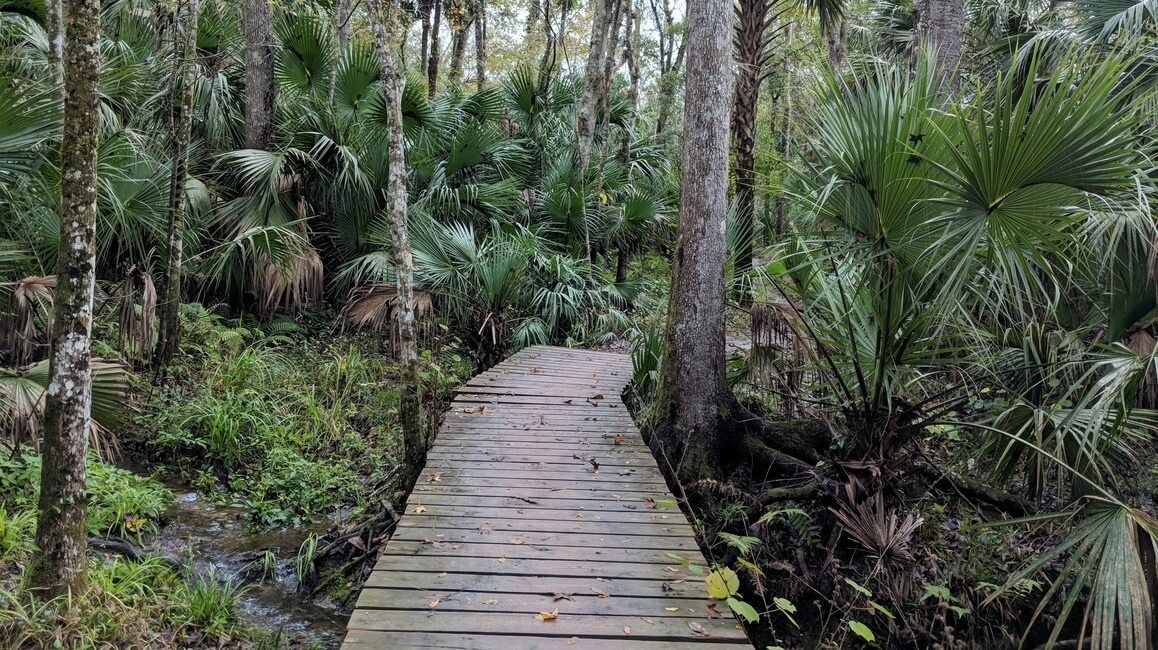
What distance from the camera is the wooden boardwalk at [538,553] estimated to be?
2658 millimetres

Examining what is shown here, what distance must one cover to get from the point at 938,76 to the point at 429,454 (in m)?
4.34

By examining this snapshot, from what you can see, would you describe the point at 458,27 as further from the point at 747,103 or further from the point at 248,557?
the point at 248,557

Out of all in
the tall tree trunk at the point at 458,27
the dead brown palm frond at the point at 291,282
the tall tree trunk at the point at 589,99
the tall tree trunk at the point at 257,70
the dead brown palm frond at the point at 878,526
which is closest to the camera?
the dead brown palm frond at the point at 878,526

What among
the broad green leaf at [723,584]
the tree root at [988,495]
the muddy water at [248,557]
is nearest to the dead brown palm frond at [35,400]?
the muddy water at [248,557]

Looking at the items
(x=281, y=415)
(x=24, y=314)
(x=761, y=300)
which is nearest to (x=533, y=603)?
(x=761, y=300)

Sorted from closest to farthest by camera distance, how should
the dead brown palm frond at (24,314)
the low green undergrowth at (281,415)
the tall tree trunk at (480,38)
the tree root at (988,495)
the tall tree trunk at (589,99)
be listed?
the dead brown palm frond at (24,314) → the tree root at (988,495) → the low green undergrowth at (281,415) → the tall tree trunk at (589,99) → the tall tree trunk at (480,38)

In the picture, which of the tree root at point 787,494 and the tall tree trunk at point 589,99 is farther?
the tall tree trunk at point 589,99

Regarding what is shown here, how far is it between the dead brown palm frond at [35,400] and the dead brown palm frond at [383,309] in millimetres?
2930

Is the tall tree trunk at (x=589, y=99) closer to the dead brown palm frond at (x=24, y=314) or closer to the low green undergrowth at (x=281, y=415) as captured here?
the low green undergrowth at (x=281, y=415)

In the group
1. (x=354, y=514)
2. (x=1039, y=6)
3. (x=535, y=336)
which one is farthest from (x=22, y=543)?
(x=1039, y=6)

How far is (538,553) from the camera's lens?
3.37 metres

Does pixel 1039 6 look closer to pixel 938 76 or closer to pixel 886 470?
pixel 938 76

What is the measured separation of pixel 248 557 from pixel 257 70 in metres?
7.21

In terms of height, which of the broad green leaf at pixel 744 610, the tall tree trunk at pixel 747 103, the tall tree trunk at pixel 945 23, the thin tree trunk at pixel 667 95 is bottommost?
the broad green leaf at pixel 744 610
